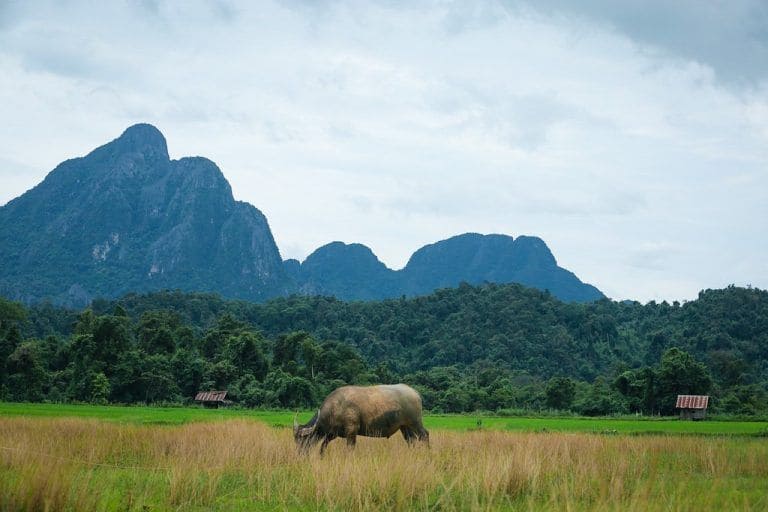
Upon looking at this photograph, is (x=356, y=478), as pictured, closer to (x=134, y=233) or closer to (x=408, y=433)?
(x=408, y=433)

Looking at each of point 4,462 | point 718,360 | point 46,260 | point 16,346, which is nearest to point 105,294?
point 46,260

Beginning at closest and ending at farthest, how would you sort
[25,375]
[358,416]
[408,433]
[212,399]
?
[358,416] < [408,433] < [25,375] < [212,399]

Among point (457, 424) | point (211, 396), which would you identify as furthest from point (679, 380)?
point (211, 396)

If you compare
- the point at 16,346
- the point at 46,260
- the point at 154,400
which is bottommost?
the point at 154,400

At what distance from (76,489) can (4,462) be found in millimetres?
1107

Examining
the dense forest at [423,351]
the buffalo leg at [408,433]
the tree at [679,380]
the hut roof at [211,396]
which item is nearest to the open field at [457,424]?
the buffalo leg at [408,433]

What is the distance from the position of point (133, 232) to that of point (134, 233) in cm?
44

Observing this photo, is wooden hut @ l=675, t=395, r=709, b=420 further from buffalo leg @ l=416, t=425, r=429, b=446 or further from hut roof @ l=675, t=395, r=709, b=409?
buffalo leg @ l=416, t=425, r=429, b=446

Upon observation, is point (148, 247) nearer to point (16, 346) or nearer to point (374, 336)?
point (374, 336)

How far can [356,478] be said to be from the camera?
6930 mm

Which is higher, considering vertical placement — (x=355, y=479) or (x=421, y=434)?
(x=355, y=479)

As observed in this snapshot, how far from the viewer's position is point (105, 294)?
154m

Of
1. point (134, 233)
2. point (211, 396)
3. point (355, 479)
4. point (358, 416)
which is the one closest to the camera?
point (355, 479)

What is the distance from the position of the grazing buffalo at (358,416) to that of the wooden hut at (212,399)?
28.7 metres
